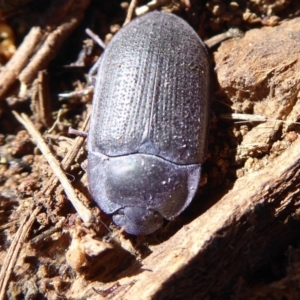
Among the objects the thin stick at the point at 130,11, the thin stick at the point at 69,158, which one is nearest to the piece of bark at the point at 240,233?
the thin stick at the point at 69,158

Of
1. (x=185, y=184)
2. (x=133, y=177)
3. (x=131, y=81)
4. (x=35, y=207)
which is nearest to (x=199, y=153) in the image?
(x=185, y=184)

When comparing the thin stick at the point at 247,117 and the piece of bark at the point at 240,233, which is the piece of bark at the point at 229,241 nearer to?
the piece of bark at the point at 240,233

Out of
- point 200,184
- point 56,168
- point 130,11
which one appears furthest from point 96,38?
point 200,184

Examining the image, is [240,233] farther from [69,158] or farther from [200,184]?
[69,158]

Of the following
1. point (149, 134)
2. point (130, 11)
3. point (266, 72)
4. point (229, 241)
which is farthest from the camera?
point (130, 11)

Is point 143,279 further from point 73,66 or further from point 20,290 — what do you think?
point 73,66
